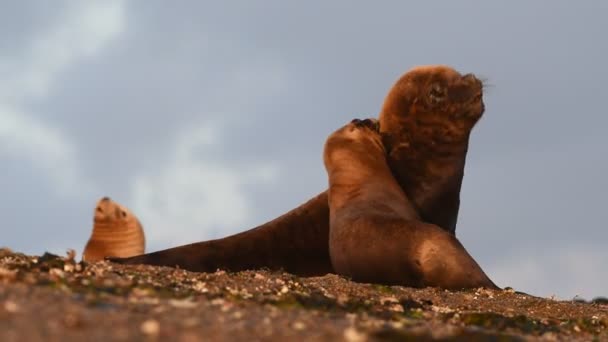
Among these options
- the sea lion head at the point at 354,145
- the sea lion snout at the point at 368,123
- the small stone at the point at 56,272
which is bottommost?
the small stone at the point at 56,272

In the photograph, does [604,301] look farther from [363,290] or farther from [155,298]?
[155,298]

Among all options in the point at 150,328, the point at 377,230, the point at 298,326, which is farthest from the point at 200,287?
the point at 377,230

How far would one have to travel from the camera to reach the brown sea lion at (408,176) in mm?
12922

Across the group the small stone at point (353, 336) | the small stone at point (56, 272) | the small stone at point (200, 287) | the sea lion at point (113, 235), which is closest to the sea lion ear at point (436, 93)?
the sea lion at point (113, 235)

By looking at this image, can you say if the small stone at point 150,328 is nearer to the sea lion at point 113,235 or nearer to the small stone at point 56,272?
the small stone at point 56,272

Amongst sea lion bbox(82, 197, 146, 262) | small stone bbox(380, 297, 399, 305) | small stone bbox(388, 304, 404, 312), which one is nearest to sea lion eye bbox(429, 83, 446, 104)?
sea lion bbox(82, 197, 146, 262)

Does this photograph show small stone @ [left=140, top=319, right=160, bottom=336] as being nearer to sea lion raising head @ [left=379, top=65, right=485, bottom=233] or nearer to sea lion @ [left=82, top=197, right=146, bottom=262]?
sea lion @ [left=82, top=197, right=146, bottom=262]

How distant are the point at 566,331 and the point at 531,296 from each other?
3.31 meters

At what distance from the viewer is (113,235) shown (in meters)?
13.1

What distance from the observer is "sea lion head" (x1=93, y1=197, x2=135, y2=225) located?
41.6ft

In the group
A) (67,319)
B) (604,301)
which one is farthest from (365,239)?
(67,319)

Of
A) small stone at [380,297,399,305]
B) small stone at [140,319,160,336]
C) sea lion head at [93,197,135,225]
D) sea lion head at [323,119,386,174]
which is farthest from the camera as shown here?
sea lion head at [323,119,386,174]

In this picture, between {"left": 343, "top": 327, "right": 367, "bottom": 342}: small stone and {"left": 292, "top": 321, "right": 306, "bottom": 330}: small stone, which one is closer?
{"left": 343, "top": 327, "right": 367, "bottom": 342}: small stone

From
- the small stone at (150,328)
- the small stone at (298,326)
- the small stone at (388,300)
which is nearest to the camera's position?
the small stone at (150,328)
